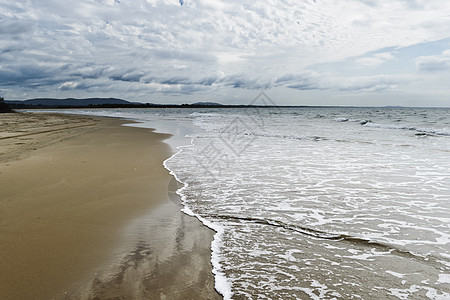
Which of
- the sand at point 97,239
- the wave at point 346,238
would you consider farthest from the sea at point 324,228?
the sand at point 97,239

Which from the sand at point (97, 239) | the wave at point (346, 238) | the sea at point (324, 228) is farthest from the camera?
the wave at point (346, 238)

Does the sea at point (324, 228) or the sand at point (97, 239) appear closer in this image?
the sand at point (97, 239)

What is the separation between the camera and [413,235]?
379 centimetres

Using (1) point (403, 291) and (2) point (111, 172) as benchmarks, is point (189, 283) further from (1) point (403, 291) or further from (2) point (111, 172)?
(2) point (111, 172)

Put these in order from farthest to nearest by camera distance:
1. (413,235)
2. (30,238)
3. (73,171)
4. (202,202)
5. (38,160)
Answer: (38,160) → (73,171) → (202,202) → (413,235) → (30,238)

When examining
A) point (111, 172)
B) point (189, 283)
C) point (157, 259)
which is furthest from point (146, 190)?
point (189, 283)

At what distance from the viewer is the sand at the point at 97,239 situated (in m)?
2.59

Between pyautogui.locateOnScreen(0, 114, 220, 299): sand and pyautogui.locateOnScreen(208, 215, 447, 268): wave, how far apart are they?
30.2 inches

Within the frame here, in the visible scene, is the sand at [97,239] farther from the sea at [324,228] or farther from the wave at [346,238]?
the wave at [346,238]

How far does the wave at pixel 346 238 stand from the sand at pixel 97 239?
2.51ft

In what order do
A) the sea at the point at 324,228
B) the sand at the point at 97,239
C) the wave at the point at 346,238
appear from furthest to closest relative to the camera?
the wave at the point at 346,238 < the sea at the point at 324,228 < the sand at the point at 97,239

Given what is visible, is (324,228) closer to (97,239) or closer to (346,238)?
(346,238)

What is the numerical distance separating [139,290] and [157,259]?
57 cm

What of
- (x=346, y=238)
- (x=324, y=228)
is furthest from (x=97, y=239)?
(x=346, y=238)
